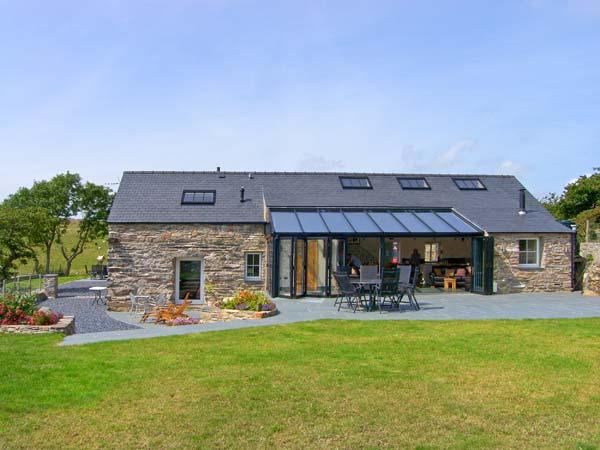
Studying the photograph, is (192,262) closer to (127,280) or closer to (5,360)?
(127,280)

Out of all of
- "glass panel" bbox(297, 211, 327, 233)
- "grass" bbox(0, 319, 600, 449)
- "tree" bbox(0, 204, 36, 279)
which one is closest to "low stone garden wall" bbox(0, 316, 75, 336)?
"grass" bbox(0, 319, 600, 449)

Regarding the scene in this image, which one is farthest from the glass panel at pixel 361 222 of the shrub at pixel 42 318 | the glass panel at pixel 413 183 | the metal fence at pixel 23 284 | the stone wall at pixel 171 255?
the metal fence at pixel 23 284

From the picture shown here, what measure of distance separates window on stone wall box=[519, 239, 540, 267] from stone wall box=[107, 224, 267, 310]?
909cm

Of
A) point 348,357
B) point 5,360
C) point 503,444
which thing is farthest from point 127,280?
point 503,444

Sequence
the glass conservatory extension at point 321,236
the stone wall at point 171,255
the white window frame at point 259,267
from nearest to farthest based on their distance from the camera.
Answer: the glass conservatory extension at point 321,236, the stone wall at point 171,255, the white window frame at point 259,267

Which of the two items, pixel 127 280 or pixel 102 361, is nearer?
pixel 102 361

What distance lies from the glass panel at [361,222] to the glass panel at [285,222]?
6.30 ft

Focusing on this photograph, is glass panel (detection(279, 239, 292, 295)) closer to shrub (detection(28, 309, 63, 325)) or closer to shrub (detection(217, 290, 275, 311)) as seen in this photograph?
shrub (detection(217, 290, 275, 311))

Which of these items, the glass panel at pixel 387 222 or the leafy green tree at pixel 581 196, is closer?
the glass panel at pixel 387 222

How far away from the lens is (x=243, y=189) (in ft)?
68.1

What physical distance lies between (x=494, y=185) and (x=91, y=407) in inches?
823

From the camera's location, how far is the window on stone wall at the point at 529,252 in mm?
19484

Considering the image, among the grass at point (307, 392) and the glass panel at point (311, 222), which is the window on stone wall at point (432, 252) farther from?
the grass at point (307, 392)

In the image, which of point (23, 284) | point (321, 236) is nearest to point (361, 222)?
point (321, 236)
